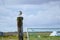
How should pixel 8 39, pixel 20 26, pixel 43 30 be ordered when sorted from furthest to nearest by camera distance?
pixel 8 39 → pixel 43 30 → pixel 20 26

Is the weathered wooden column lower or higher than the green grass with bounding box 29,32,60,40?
higher

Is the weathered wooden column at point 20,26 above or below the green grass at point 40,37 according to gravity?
above

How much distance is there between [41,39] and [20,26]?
134cm

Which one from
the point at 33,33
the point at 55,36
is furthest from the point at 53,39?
the point at 33,33

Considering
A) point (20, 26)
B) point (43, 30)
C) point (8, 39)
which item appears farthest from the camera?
point (8, 39)

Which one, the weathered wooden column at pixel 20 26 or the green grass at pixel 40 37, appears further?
the green grass at pixel 40 37

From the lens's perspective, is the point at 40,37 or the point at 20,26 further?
the point at 40,37

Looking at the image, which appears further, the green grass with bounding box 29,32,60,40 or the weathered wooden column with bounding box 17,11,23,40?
the green grass with bounding box 29,32,60,40

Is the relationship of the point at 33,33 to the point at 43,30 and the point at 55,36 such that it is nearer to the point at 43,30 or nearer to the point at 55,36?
the point at 43,30

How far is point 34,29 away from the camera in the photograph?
842 cm

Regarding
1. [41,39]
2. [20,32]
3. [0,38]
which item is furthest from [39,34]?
[0,38]

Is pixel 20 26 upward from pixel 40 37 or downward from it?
upward

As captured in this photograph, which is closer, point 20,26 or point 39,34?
point 20,26

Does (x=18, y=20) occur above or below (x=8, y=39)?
above
